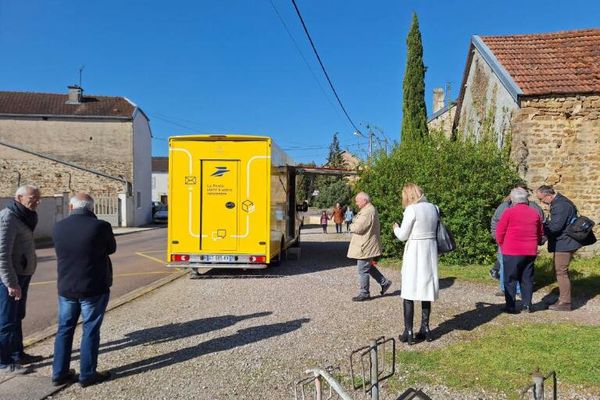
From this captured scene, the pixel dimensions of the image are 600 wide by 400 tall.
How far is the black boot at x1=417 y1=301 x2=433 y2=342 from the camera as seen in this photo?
5.61 m

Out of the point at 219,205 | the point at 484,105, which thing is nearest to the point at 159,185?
the point at 484,105

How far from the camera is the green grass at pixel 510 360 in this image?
4.39 meters

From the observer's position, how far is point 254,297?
8320 millimetres

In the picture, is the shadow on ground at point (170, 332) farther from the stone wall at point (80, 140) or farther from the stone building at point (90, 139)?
the stone wall at point (80, 140)

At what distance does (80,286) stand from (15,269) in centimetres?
96

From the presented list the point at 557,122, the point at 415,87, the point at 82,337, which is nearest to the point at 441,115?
the point at 415,87

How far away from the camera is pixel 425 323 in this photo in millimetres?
5633

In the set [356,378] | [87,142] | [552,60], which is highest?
[87,142]

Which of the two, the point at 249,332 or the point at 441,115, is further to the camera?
the point at 441,115

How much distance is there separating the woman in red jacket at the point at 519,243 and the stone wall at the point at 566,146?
18.3ft

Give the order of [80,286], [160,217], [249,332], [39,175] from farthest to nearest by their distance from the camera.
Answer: [160,217] < [39,175] < [249,332] < [80,286]

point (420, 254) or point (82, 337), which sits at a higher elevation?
point (420, 254)

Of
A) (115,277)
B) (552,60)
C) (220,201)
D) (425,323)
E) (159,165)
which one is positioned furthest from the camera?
(159,165)

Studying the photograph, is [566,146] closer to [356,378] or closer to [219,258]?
[219,258]
